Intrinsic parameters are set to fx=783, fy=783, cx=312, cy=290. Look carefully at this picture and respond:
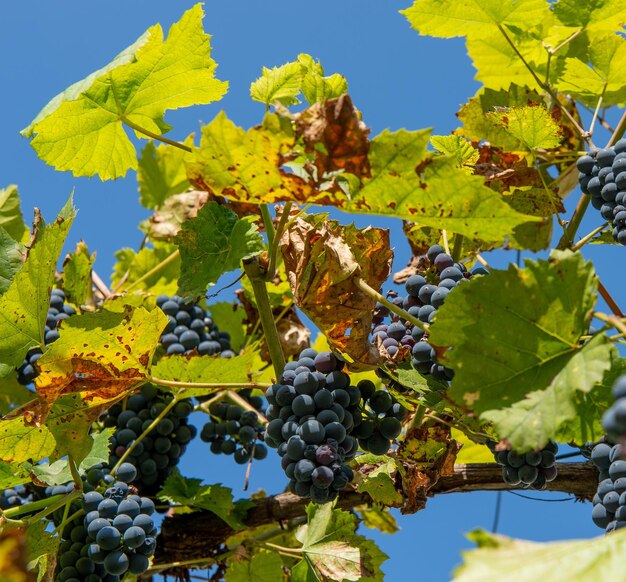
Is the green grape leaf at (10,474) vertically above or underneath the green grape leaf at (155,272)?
underneath

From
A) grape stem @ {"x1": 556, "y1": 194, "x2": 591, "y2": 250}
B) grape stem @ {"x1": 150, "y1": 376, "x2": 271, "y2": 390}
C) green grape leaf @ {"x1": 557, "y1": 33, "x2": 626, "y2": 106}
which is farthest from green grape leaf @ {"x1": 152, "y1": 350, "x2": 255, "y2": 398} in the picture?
green grape leaf @ {"x1": 557, "y1": 33, "x2": 626, "y2": 106}

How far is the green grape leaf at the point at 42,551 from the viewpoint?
2.14m

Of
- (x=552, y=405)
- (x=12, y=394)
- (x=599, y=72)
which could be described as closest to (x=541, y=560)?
(x=552, y=405)

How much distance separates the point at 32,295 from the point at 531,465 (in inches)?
54.6

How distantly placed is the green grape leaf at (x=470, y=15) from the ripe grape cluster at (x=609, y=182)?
0.60 meters

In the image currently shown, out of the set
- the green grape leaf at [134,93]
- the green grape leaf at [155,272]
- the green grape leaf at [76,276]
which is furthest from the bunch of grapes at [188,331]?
the green grape leaf at [134,93]

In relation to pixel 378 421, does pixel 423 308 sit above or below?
above

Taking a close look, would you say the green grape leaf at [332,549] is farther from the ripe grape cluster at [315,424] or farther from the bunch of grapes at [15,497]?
the bunch of grapes at [15,497]

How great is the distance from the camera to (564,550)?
103 cm

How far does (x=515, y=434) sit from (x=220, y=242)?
1.00m

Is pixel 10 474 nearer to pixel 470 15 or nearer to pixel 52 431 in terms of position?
pixel 52 431

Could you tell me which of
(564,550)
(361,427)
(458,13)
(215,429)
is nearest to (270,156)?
(361,427)

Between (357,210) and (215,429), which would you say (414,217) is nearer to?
(357,210)

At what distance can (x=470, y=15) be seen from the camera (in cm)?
261
